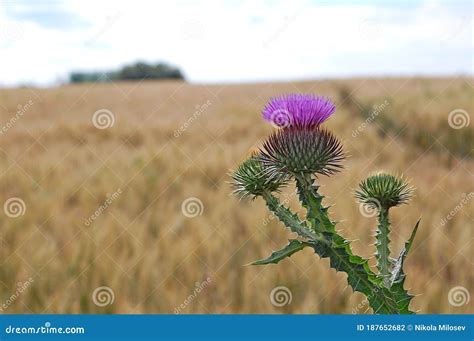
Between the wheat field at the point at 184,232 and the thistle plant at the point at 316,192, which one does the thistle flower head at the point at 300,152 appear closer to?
the thistle plant at the point at 316,192

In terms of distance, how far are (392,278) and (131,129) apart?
9535 millimetres

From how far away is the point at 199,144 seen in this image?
9.22 m

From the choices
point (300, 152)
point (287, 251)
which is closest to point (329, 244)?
point (287, 251)

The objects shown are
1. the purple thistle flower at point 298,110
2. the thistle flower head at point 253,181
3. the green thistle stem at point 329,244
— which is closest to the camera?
the green thistle stem at point 329,244

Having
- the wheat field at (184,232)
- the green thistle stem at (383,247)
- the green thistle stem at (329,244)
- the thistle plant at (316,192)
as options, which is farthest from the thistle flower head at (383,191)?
the wheat field at (184,232)

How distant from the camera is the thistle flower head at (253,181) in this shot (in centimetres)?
162

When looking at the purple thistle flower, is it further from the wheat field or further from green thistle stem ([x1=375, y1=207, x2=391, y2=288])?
the wheat field

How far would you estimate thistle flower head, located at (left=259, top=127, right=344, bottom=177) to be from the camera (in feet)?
5.03

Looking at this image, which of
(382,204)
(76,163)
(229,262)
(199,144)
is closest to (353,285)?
(382,204)

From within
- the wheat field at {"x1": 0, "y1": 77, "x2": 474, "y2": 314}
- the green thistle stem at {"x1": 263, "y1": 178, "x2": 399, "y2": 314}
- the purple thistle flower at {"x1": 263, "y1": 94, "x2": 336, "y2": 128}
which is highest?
the wheat field at {"x1": 0, "y1": 77, "x2": 474, "y2": 314}

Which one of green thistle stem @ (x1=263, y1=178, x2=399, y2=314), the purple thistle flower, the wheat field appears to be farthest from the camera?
the wheat field

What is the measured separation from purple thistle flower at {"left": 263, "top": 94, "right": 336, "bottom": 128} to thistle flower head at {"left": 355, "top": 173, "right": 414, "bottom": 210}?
10.4 inches

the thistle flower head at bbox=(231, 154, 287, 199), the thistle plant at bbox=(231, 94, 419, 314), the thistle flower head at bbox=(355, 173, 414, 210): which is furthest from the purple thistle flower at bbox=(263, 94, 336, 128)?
the thistle flower head at bbox=(355, 173, 414, 210)

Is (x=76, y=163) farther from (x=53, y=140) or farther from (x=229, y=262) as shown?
(x=229, y=262)
